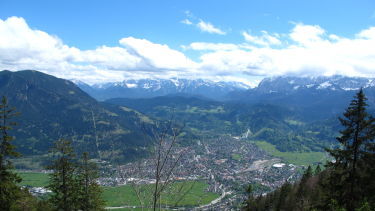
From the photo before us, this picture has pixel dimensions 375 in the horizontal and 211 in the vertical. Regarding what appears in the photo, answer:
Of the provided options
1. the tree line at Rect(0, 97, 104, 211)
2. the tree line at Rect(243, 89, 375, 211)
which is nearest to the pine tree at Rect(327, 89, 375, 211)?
the tree line at Rect(243, 89, 375, 211)

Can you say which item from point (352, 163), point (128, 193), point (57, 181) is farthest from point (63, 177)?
point (128, 193)

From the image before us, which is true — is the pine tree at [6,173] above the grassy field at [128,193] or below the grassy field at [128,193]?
above

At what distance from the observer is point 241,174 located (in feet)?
545

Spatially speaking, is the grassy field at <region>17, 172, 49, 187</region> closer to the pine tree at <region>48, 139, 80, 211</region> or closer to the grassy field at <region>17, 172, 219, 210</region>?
the grassy field at <region>17, 172, 219, 210</region>

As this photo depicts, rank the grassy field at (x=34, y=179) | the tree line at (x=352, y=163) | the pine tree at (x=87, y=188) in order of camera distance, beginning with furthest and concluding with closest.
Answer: the grassy field at (x=34, y=179) → the pine tree at (x=87, y=188) → the tree line at (x=352, y=163)

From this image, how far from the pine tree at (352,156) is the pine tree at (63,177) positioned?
2274 centimetres

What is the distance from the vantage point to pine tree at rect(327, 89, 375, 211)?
18.9 m

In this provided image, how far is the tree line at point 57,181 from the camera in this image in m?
21.5

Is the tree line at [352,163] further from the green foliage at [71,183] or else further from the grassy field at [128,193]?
the green foliage at [71,183]

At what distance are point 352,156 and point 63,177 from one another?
24859 millimetres

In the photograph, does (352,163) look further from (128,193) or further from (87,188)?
(128,193)

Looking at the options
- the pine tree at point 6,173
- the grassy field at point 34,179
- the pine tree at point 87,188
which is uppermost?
the pine tree at point 6,173

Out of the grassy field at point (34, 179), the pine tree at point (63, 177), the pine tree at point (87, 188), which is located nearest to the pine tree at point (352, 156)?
the pine tree at point (87, 188)

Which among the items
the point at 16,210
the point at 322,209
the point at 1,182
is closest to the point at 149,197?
the point at 322,209
